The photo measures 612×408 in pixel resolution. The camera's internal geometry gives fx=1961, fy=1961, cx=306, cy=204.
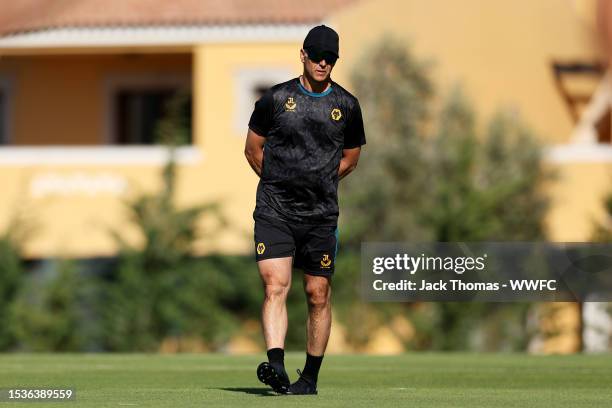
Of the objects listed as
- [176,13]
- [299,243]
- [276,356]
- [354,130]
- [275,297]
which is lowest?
[276,356]

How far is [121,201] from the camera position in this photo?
101 ft

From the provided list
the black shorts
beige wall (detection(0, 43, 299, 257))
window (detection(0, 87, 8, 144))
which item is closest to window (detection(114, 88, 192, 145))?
beige wall (detection(0, 43, 299, 257))

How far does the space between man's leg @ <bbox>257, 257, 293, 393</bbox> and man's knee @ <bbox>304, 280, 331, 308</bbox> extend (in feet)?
0.61

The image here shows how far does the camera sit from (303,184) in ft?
38.3

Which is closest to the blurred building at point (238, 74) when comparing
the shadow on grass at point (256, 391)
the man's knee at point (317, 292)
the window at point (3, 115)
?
the window at point (3, 115)

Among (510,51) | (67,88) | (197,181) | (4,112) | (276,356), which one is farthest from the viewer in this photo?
(4,112)

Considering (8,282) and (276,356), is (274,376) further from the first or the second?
(8,282)

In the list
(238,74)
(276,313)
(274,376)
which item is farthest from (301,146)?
(238,74)

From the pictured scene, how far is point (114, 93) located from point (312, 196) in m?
24.0

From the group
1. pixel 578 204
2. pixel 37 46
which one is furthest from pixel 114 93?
pixel 578 204

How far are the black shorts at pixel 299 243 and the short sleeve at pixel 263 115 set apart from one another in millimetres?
530

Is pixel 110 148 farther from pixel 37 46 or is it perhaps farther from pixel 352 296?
pixel 352 296

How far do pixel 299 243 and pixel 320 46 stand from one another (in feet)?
4.11

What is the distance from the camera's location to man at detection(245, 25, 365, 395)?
11.6 meters
